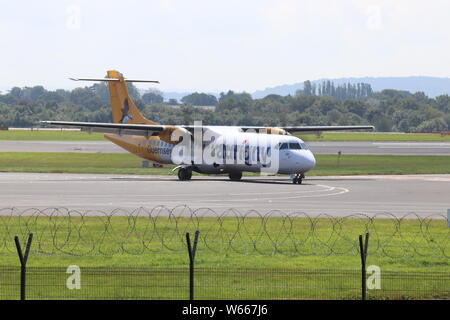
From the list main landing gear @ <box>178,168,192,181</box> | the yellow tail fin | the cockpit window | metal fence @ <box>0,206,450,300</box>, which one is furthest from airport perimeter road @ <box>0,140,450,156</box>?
metal fence @ <box>0,206,450,300</box>

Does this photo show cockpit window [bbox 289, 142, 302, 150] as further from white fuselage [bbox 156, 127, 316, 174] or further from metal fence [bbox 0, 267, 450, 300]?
metal fence [bbox 0, 267, 450, 300]

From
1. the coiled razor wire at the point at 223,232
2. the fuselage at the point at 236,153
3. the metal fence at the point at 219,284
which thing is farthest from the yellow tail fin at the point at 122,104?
the metal fence at the point at 219,284

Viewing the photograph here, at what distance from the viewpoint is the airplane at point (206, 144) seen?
176 ft

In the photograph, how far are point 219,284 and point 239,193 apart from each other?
26.0 m

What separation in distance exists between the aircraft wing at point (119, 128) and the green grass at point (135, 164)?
24.3 feet

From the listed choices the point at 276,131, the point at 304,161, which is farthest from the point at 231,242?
the point at 276,131

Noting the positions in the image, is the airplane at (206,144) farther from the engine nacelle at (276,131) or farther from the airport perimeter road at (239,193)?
the airport perimeter road at (239,193)

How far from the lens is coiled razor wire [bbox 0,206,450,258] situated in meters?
28.2

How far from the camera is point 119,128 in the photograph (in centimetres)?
5772

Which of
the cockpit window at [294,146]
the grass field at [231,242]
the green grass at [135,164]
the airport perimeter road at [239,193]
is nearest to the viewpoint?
the grass field at [231,242]

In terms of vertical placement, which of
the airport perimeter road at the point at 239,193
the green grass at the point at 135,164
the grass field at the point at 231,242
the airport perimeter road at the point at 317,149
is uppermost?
the airport perimeter road at the point at 317,149

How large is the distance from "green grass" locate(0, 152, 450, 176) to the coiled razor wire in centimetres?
2873

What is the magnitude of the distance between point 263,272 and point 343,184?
3190 cm

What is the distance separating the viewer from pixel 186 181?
190ft
